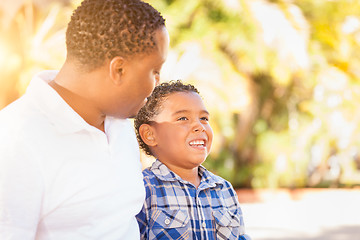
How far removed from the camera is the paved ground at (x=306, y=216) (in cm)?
868

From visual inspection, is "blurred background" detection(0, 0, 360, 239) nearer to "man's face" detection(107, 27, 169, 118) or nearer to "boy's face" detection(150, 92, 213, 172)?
"boy's face" detection(150, 92, 213, 172)

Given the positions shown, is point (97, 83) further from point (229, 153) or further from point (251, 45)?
point (229, 153)

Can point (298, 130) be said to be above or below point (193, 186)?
above

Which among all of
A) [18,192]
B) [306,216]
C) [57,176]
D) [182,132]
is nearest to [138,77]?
[57,176]

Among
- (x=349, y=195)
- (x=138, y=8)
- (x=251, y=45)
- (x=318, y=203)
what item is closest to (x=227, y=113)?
(x=251, y=45)

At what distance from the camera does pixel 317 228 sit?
9.24m

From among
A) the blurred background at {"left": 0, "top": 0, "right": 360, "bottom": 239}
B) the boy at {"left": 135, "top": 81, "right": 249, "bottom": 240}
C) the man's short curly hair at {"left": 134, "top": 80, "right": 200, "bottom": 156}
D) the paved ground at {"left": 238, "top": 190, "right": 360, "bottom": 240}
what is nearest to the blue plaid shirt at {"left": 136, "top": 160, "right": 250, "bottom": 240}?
the boy at {"left": 135, "top": 81, "right": 249, "bottom": 240}

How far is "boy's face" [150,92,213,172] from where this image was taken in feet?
7.14

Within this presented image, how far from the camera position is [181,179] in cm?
221

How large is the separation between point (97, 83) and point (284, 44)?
994cm

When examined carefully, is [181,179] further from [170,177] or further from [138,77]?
[138,77]

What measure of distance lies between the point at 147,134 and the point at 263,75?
11802 millimetres

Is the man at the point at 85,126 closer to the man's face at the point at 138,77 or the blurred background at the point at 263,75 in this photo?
the man's face at the point at 138,77

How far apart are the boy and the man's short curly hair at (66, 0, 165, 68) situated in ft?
2.43
